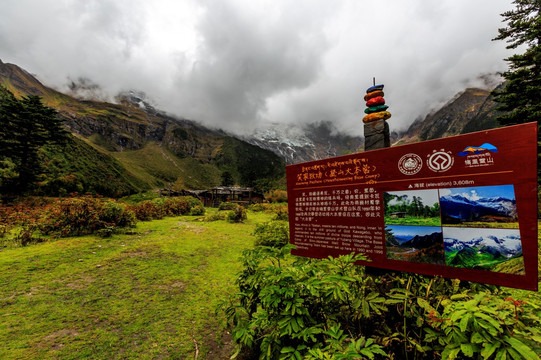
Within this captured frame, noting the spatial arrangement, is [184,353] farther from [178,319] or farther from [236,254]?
[236,254]

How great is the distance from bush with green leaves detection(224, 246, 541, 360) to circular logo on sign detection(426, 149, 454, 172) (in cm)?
132

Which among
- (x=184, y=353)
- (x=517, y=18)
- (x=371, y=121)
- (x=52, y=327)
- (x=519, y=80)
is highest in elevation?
(x=517, y=18)

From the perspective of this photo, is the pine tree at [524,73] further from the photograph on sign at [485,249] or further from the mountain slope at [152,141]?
the mountain slope at [152,141]

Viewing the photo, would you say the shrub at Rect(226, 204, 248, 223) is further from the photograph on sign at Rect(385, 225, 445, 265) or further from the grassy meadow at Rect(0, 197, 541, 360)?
the photograph on sign at Rect(385, 225, 445, 265)

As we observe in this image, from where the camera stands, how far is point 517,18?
46.8 feet

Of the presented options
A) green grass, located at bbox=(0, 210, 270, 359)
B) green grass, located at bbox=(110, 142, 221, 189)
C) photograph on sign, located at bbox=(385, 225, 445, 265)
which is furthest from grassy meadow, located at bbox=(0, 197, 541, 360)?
green grass, located at bbox=(110, 142, 221, 189)

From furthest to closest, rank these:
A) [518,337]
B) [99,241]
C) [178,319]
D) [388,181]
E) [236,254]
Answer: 1. [99,241]
2. [236,254]
3. [178,319]
4. [388,181]
5. [518,337]

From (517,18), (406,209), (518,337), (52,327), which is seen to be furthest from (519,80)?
(52,327)

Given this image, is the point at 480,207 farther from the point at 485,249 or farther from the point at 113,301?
the point at 113,301

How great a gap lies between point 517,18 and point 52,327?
85.4ft

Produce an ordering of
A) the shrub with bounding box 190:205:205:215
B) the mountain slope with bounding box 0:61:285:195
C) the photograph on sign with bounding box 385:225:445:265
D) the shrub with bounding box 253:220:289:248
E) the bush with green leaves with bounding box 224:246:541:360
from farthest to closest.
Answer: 1. the mountain slope with bounding box 0:61:285:195
2. the shrub with bounding box 190:205:205:215
3. the shrub with bounding box 253:220:289:248
4. the photograph on sign with bounding box 385:225:445:265
5. the bush with green leaves with bounding box 224:246:541:360

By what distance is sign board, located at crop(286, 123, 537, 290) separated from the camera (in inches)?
84.4

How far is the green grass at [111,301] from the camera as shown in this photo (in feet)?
9.11

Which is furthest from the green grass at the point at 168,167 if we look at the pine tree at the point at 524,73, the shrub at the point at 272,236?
the pine tree at the point at 524,73
